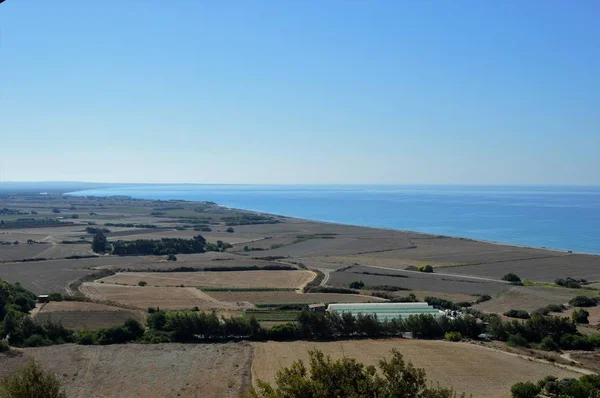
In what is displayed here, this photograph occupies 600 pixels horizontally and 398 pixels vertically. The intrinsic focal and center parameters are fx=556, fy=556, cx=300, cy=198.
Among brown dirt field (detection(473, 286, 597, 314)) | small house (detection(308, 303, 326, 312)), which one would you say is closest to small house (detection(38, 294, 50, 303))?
small house (detection(308, 303, 326, 312))

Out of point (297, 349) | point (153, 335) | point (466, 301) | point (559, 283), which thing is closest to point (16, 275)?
point (153, 335)

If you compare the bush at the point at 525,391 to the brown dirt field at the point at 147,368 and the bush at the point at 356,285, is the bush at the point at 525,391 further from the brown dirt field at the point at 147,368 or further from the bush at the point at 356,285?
the bush at the point at 356,285

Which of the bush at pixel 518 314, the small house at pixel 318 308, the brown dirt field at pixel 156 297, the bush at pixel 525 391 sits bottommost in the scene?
the brown dirt field at pixel 156 297

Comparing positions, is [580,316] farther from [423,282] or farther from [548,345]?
[423,282]

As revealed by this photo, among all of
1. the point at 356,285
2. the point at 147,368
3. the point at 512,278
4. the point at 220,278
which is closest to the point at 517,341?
the point at 147,368

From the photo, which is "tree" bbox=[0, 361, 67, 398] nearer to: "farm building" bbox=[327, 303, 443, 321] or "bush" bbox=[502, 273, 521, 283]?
"farm building" bbox=[327, 303, 443, 321]

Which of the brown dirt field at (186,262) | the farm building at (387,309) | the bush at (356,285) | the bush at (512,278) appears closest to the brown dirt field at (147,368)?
the farm building at (387,309)
